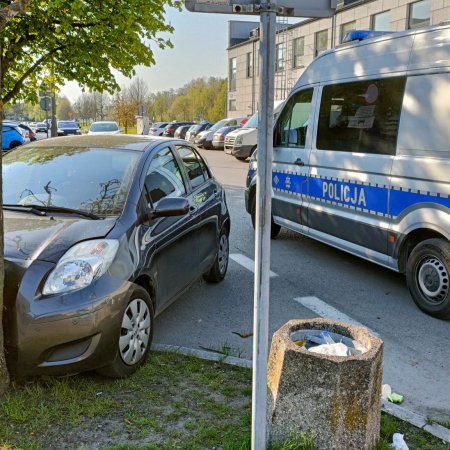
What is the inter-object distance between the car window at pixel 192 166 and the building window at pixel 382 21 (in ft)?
91.8

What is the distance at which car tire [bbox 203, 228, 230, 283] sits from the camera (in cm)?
575

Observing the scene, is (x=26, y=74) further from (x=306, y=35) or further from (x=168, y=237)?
(x=306, y=35)

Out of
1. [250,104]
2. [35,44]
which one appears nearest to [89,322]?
[35,44]

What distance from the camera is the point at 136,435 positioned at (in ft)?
9.34

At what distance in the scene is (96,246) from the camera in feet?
11.2

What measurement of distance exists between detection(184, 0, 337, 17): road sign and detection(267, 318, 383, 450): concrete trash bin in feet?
4.91

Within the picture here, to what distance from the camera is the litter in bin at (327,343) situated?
274 cm

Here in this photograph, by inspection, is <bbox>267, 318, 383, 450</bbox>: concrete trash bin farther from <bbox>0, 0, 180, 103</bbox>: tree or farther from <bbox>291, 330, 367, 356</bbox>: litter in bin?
<bbox>0, 0, 180, 103</bbox>: tree

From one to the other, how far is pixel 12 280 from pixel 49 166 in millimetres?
1516

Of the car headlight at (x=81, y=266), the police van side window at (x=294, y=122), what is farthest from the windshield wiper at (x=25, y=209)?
the police van side window at (x=294, y=122)

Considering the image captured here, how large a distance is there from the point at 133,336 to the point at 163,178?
59.7 inches

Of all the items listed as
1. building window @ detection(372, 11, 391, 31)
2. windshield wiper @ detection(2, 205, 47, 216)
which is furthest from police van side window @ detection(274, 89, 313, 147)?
building window @ detection(372, 11, 391, 31)

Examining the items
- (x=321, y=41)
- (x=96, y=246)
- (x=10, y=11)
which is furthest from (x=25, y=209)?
(x=321, y=41)

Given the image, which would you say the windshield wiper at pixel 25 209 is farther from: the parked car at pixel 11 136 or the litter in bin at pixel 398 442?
the parked car at pixel 11 136
